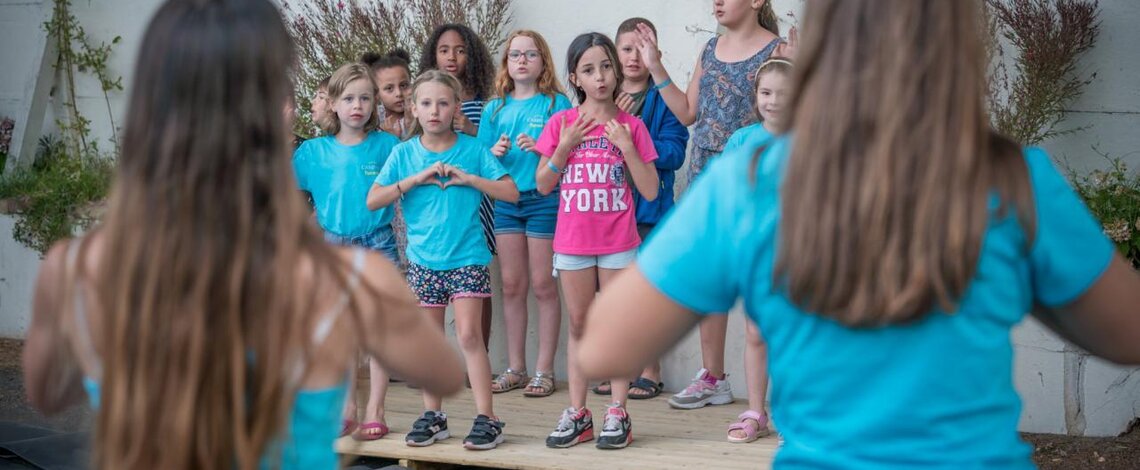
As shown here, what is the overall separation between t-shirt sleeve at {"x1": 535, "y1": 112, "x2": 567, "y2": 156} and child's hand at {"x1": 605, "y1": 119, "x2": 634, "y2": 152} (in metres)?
0.29

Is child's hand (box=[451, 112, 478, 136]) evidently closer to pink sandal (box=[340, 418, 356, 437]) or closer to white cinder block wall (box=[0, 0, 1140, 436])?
white cinder block wall (box=[0, 0, 1140, 436])

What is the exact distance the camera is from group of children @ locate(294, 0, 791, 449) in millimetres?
5023

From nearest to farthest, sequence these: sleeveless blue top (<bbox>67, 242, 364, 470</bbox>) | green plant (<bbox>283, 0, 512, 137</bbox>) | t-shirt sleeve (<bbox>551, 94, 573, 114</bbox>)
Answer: sleeveless blue top (<bbox>67, 242, 364, 470</bbox>)
t-shirt sleeve (<bbox>551, 94, 573, 114</bbox>)
green plant (<bbox>283, 0, 512, 137</bbox>)

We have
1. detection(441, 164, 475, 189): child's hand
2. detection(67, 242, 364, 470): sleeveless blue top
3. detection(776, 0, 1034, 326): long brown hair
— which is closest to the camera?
detection(776, 0, 1034, 326): long brown hair

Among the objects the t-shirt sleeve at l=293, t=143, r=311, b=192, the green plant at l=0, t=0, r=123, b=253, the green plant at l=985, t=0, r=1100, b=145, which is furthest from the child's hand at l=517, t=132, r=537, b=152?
the green plant at l=0, t=0, r=123, b=253

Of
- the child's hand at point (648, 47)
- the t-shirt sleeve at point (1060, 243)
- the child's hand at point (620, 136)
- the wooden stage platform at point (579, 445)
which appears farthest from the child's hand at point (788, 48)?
the t-shirt sleeve at point (1060, 243)

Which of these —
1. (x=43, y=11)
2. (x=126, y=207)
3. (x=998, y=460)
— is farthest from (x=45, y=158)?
(x=998, y=460)

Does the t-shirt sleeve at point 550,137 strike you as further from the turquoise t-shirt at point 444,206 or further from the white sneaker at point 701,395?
the white sneaker at point 701,395

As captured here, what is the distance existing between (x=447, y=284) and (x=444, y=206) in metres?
0.31

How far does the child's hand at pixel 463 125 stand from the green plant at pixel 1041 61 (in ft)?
7.76

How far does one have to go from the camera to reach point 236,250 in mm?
1646

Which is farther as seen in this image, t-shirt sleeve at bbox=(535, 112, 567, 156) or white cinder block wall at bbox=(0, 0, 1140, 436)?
white cinder block wall at bbox=(0, 0, 1140, 436)

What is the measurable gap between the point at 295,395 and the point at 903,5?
3.09 feet

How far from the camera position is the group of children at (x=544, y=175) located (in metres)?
5.02
